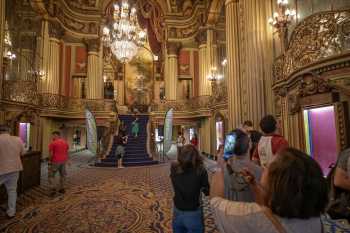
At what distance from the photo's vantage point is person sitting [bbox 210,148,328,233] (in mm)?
915

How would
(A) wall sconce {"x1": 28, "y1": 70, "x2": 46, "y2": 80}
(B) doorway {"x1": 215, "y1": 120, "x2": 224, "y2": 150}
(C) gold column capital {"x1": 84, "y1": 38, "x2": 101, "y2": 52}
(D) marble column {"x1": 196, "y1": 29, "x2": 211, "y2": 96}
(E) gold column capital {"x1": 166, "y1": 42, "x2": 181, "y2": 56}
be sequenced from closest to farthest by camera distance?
(B) doorway {"x1": 215, "y1": 120, "x2": 224, "y2": 150}, (A) wall sconce {"x1": 28, "y1": 70, "x2": 46, "y2": 80}, (D) marble column {"x1": 196, "y1": 29, "x2": 211, "y2": 96}, (C) gold column capital {"x1": 84, "y1": 38, "x2": 101, "y2": 52}, (E) gold column capital {"x1": 166, "y1": 42, "x2": 181, "y2": 56}

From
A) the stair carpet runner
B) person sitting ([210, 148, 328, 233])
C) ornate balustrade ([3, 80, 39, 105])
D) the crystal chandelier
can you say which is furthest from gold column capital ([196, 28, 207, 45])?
person sitting ([210, 148, 328, 233])

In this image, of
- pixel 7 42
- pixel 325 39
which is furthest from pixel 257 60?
pixel 7 42

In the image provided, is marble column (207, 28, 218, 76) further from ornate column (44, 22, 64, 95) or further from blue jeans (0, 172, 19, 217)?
blue jeans (0, 172, 19, 217)

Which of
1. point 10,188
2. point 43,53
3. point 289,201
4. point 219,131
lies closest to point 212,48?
point 219,131

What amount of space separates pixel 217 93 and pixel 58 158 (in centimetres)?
984

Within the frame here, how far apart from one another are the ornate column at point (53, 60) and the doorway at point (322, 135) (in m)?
14.4

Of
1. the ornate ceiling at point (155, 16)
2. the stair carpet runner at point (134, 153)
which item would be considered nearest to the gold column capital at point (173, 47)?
the ornate ceiling at point (155, 16)

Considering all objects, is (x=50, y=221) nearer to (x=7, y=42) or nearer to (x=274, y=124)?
(x=274, y=124)

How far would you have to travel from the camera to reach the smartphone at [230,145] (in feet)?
5.24

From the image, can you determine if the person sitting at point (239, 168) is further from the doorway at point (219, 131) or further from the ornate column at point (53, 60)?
the ornate column at point (53, 60)

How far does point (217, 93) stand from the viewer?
1337cm

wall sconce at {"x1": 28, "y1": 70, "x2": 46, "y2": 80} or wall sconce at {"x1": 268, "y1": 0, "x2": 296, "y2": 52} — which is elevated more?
wall sconce at {"x1": 28, "y1": 70, "x2": 46, "y2": 80}

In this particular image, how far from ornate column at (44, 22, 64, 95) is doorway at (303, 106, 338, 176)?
14.4m
